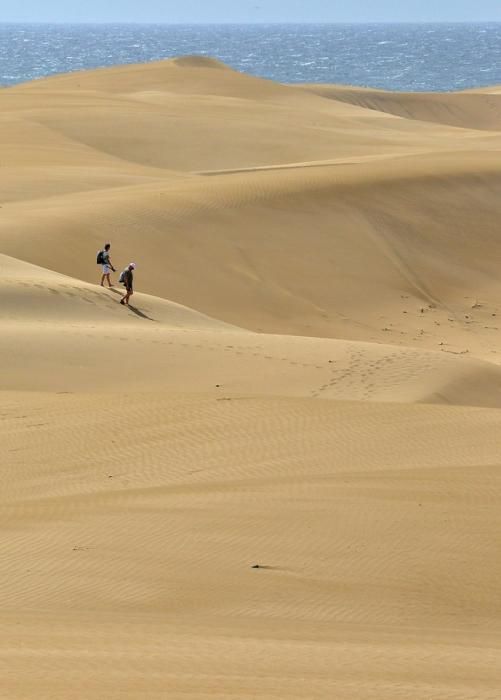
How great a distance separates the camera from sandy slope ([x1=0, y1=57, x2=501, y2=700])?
6695 mm

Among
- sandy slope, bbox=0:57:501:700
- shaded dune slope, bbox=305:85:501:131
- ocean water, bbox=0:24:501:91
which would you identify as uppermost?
ocean water, bbox=0:24:501:91

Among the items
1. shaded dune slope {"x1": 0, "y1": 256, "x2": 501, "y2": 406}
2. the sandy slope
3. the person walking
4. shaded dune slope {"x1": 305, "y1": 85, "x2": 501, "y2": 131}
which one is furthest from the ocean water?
shaded dune slope {"x1": 0, "y1": 256, "x2": 501, "y2": 406}

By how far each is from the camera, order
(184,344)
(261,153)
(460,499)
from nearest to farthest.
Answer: (460,499)
(184,344)
(261,153)

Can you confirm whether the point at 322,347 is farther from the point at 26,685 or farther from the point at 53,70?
the point at 53,70

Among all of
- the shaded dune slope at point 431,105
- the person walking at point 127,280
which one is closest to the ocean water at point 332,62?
the shaded dune slope at point 431,105

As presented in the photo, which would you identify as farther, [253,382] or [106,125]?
[106,125]

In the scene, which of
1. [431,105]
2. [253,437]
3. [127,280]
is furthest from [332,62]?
[253,437]

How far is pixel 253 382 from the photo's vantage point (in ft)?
46.8

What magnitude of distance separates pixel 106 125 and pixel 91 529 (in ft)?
111

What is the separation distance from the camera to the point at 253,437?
11.8 metres

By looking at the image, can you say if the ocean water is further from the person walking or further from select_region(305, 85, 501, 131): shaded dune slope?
the person walking

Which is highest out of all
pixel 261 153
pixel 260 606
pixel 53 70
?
pixel 53 70

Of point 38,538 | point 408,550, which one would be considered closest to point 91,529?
point 38,538

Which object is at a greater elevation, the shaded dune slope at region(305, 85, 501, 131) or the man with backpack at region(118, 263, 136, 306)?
the shaded dune slope at region(305, 85, 501, 131)
